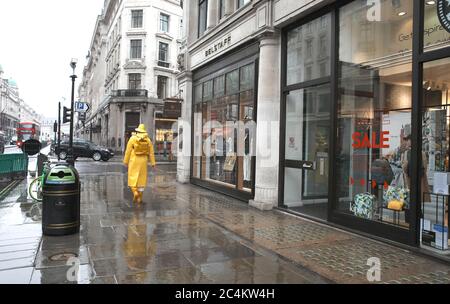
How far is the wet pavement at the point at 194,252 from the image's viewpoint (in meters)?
4.62

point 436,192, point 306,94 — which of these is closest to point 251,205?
point 306,94

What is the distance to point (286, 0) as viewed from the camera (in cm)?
880

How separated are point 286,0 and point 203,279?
679 cm

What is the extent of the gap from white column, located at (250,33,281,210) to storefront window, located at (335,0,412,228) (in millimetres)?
2145

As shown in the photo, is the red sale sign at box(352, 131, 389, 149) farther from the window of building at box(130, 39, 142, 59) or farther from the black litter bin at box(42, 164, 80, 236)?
the window of building at box(130, 39, 142, 59)

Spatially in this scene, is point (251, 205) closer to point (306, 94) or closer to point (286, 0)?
point (306, 94)

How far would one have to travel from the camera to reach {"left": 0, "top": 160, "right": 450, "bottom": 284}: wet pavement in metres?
4.62

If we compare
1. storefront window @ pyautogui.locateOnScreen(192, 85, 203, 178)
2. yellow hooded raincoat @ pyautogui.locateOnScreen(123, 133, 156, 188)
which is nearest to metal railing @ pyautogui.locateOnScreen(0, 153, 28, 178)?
yellow hooded raincoat @ pyautogui.locateOnScreen(123, 133, 156, 188)

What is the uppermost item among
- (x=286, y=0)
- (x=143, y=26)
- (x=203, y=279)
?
(x=143, y=26)

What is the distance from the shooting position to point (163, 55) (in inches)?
1868

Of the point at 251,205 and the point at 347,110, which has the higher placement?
the point at 347,110

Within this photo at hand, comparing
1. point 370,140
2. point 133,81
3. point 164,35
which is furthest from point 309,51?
point 164,35

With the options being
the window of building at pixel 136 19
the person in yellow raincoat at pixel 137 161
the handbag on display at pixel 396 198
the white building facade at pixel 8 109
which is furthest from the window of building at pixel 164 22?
the white building facade at pixel 8 109

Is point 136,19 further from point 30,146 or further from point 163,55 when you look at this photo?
point 30,146
